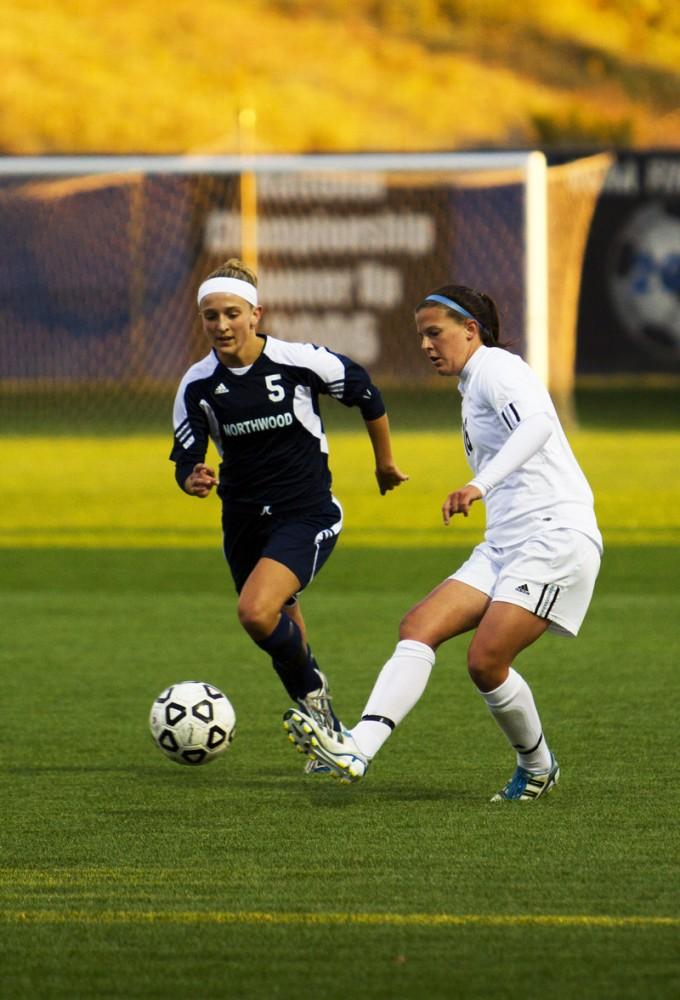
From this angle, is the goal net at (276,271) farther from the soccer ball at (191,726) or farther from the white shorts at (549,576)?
the white shorts at (549,576)

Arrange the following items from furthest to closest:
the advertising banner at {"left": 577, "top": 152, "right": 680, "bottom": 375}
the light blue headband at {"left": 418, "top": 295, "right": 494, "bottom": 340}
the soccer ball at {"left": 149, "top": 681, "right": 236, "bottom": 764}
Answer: the advertising banner at {"left": 577, "top": 152, "right": 680, "bottom": 375}, the soccer ball at {"left": 149, "top": 681, "right": 236, "bottom": 764}, the light blue headband at {"left": 418, "top": 295, "right": 494, "bottom": 340}

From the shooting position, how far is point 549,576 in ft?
19.7

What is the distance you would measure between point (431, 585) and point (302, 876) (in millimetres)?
6749

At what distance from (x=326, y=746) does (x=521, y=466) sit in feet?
3.55

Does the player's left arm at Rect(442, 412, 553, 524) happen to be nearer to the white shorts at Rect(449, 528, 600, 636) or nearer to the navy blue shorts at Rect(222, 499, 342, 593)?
the white shorts at Rect(449, 528, 600, 636)

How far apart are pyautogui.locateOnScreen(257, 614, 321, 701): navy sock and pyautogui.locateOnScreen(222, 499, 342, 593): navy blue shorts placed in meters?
0.19

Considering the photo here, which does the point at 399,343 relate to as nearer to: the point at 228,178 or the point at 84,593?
the point at 228,178

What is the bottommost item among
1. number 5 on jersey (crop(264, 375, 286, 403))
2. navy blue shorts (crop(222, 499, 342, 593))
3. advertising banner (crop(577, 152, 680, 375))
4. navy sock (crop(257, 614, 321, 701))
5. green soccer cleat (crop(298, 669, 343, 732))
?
advertising banner (crop(577, 152, 680, 375))

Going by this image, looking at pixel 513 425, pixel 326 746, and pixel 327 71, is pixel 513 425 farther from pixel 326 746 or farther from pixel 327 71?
pixel 327 71

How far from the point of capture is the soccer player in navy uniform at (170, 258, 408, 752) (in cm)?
688

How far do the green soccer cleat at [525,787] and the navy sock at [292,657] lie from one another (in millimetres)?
1033

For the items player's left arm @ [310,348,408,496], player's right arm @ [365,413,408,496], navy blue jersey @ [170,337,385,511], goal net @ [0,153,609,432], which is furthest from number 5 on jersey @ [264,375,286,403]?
goal net @ [0,153,609,432]

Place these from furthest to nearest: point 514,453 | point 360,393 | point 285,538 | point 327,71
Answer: point 327,71
point 360,393
point 285,538
point 514,453

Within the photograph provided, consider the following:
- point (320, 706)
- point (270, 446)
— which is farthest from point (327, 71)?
point (320, 706)
